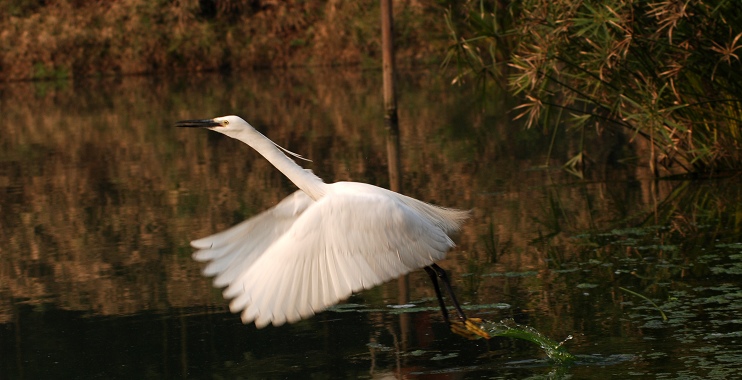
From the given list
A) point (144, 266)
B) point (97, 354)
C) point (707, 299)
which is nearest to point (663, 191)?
point (707, 299)

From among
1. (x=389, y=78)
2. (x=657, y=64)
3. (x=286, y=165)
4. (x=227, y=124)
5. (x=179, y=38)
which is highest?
(x=179, y=38)

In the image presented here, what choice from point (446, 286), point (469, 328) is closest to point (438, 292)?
point (446, 286)

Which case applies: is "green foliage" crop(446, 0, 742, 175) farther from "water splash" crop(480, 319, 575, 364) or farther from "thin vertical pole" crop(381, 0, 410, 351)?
"water splash" crop(480, 319, 575, 364)

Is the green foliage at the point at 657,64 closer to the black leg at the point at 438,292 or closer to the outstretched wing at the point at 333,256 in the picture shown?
the black leg at the point at 438,292

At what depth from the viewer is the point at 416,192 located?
10242 mm

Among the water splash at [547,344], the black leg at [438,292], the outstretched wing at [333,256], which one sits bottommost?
the water splash at [547,344]

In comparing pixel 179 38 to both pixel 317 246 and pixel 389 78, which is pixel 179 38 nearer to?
pixel 389 78

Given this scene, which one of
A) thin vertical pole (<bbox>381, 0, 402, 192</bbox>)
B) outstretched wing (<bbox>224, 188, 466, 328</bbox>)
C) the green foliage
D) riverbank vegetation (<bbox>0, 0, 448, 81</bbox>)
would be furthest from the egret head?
riverbank vegetation (<bbox>0, 0, 448, 81</bbox>)

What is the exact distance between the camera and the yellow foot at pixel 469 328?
5.59 metres

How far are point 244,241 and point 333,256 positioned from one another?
1.02 metres

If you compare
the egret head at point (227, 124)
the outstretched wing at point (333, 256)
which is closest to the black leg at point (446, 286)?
the outstretched wing at point (333, 256)

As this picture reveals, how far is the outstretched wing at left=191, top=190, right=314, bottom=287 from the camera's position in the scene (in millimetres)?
5543

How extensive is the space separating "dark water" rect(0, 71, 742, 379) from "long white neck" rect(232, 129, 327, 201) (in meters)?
0.81

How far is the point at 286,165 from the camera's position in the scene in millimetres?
5762
